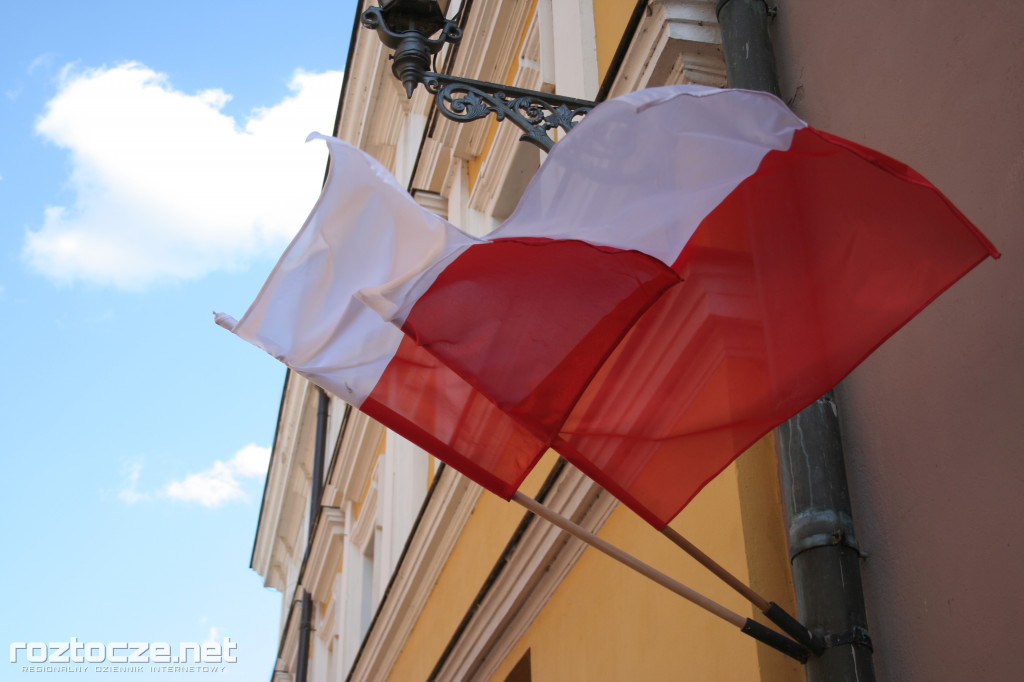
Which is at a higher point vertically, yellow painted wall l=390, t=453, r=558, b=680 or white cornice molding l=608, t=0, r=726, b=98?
white cornice molding l=608, t=0, r=726, b=98

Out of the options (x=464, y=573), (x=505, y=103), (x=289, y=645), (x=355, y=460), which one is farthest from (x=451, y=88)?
(x=289, y=645)

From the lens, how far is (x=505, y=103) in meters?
4.76

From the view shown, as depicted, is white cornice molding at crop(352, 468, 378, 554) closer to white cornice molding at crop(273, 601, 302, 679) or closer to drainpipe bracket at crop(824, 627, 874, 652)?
white cornice molding at crop(273, 601, 302, 679)

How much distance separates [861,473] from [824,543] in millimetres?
368

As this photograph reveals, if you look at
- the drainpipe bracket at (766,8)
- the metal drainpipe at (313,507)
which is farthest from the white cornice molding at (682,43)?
the metal drainpipe at (313,507)

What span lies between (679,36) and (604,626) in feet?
8.51

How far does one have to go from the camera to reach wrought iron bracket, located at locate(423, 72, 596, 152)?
15.4 feet

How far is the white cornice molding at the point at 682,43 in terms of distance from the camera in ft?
16.5

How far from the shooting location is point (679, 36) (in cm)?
501

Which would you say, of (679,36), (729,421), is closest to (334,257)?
(729,421)

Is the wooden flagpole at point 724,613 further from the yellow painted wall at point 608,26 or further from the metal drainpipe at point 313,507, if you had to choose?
the metal drainpipe at point 313,507

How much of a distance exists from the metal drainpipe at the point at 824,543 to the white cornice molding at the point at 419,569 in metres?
4.33

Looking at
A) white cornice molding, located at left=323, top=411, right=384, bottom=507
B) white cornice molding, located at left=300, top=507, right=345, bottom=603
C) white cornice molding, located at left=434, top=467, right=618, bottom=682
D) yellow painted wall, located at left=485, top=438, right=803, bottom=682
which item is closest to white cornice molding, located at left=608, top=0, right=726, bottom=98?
yellow painted wall, located at left=485, top=438, right=803, bottom=682

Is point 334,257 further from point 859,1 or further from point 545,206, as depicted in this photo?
point 859,1
